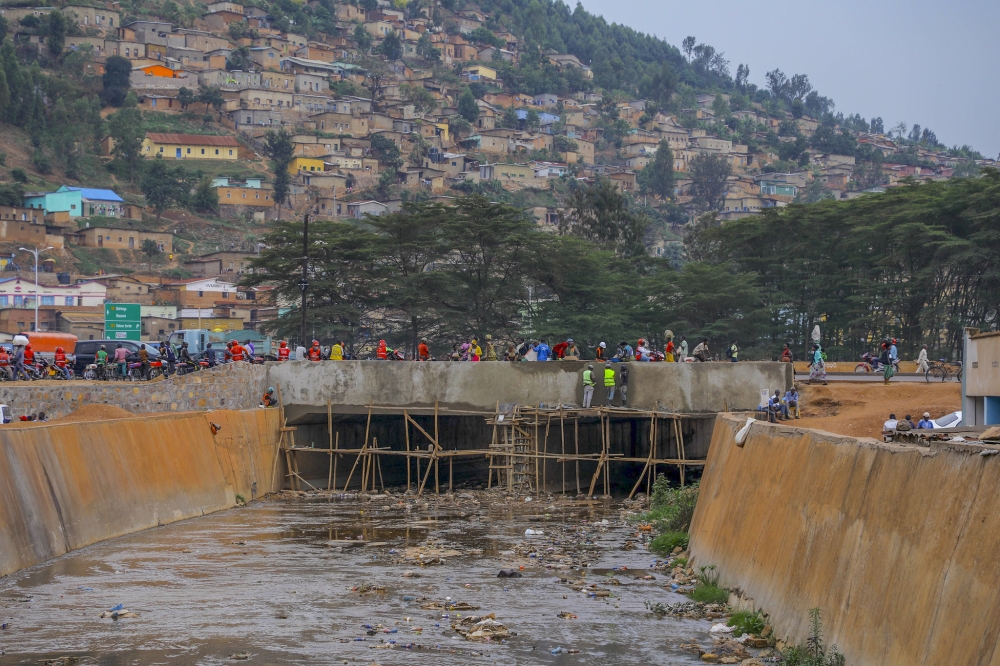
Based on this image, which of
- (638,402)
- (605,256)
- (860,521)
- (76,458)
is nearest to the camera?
(860,521)

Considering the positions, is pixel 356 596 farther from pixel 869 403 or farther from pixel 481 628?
pixel 869 403

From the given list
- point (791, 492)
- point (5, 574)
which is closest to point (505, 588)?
point (791, 492)

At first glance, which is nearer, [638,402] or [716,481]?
[716,481]

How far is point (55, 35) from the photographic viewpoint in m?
161

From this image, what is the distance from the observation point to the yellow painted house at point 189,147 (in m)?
144

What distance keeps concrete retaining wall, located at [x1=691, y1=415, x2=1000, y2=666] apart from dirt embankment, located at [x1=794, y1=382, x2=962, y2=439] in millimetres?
12820

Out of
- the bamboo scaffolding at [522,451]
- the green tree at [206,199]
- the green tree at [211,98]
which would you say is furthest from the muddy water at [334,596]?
the green tree at [211,98]

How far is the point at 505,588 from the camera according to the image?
18.2 m

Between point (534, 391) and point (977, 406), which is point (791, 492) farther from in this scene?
point (534, 391)

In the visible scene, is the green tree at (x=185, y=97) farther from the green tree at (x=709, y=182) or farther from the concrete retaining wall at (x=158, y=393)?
the concrete retaining wall at (x=158, y=393)

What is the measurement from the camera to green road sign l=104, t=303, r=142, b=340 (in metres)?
50.8

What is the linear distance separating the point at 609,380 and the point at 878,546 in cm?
2102

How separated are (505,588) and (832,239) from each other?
45555 millimetres

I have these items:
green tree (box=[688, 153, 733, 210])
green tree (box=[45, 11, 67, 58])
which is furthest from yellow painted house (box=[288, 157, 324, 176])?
green tree (box=[688, 153, 733, 210])
